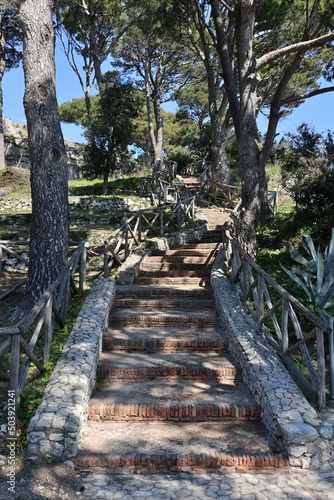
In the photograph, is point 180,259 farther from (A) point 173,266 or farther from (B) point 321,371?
(B) point 321,371

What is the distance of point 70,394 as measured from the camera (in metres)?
4.50

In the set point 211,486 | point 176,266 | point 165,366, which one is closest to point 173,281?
point 176,266

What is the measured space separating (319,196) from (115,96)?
13.4 meters

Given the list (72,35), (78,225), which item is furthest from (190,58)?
(78,225)

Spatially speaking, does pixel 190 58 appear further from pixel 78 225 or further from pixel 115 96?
pixel 78 225

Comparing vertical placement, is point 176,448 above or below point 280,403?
below

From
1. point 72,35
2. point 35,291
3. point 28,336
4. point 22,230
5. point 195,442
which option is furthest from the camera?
point 72,35

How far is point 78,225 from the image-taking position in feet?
47.5

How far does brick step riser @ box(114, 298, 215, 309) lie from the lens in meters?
7.70

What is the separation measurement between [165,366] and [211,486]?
2.02 meters

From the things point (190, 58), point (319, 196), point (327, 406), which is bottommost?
point (327, 406)

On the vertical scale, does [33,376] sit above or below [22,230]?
below

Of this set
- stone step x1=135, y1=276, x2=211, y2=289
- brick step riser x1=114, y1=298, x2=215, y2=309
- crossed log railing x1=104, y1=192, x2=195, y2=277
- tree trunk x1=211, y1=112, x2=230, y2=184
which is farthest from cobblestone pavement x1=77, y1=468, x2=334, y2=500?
tree trunk x1=211, y1=112, x2=230, y2=184

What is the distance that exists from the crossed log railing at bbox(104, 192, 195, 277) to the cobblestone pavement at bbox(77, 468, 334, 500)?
189 inches
